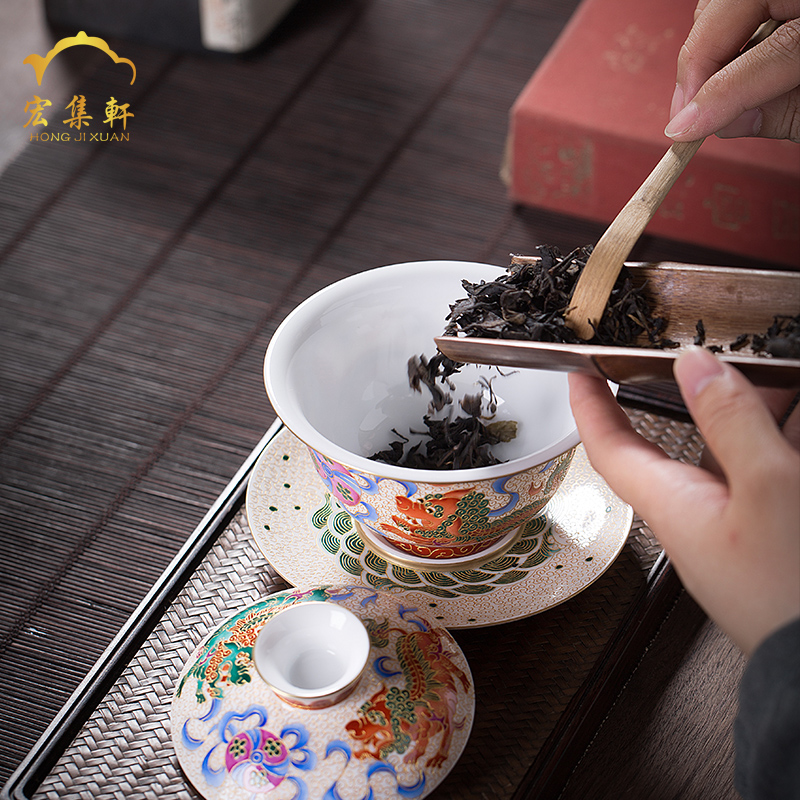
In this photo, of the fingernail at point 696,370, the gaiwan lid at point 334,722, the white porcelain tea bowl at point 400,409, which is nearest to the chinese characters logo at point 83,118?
the white porcelain tea bowl at point 400,409

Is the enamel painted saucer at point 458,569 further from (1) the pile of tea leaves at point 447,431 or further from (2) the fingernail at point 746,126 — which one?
(2) the fingernail at point 746,126

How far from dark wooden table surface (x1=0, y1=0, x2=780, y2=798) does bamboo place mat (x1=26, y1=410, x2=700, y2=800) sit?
9 cm

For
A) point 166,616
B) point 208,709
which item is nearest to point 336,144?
point 166,616

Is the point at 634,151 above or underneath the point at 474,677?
above

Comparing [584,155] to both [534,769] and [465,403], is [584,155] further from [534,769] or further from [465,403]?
[534,769]

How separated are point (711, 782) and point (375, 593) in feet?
1.23

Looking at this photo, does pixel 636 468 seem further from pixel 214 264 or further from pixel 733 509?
pixel 214 264

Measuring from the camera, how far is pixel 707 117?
92cm

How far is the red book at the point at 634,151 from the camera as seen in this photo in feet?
5.05

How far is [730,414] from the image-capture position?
0.67 m

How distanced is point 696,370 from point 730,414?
0.14 feet

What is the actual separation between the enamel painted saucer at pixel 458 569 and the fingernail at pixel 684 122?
379 mm

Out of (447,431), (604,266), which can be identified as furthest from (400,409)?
(604,266)

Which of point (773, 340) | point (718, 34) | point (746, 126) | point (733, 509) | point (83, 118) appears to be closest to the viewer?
point (733, 509)
